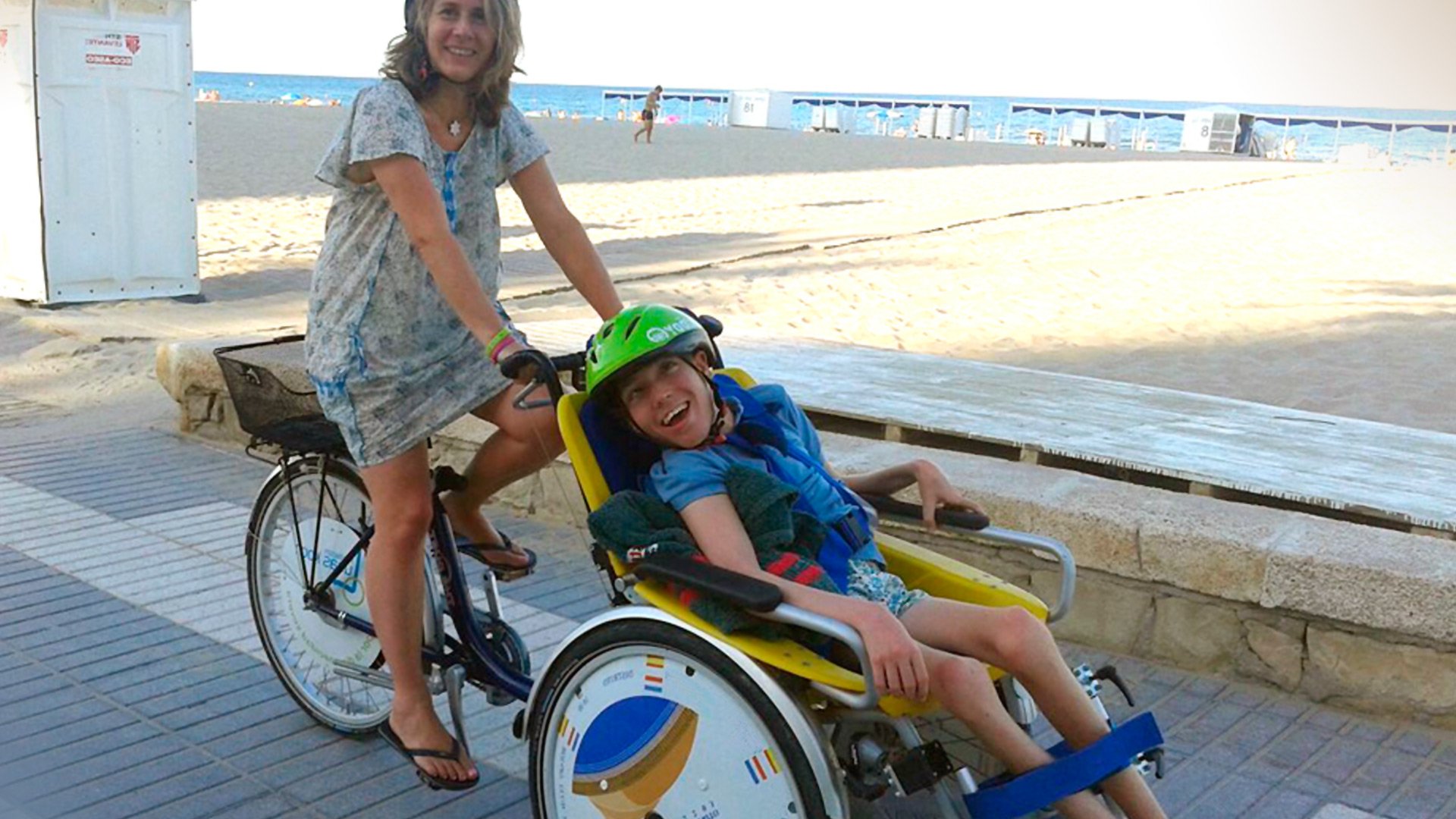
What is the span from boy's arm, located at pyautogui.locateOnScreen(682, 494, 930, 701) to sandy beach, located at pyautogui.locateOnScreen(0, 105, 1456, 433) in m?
5.05

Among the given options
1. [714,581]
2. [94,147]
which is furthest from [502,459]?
[94,147]

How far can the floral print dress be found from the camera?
304 cm

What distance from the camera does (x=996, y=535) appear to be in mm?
2869

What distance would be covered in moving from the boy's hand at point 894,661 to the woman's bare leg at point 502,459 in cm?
101

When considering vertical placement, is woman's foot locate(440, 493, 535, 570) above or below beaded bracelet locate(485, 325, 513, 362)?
below

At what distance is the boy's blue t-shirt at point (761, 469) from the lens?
8.73 ft

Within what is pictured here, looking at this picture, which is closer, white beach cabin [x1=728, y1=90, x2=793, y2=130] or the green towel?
the green towel

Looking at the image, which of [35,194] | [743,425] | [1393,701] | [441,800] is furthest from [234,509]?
[35,194]

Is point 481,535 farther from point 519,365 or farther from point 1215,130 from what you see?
point 1215,130

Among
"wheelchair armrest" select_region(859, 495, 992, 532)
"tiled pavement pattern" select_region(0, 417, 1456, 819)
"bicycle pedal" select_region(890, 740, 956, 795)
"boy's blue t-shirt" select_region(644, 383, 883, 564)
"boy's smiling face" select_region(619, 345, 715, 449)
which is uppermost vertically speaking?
"boy's smiling face" select_region(619, 345, 715, 449)

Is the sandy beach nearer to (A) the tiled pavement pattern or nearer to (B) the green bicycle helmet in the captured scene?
(A) the tiled pavement pattern

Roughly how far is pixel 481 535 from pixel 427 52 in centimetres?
113

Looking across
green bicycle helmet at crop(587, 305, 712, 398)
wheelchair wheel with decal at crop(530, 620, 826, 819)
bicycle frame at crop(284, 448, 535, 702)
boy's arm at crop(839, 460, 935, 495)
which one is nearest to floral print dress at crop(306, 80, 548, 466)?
bicycle frame at crop(284, 448, 535, 702)

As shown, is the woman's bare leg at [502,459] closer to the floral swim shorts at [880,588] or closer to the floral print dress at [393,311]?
the floral print dress at [393,311]
